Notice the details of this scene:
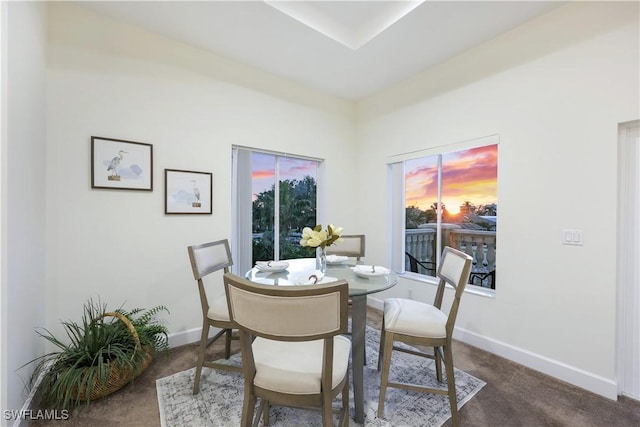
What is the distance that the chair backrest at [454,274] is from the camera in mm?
1590

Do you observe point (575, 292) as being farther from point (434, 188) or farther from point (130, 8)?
point (130, 8)

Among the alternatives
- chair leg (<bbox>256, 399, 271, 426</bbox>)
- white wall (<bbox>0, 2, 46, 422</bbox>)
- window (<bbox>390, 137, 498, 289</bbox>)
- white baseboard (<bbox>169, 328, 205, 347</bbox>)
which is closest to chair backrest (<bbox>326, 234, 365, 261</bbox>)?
window (<bbox>390, 137, 498, 289</bbox>)

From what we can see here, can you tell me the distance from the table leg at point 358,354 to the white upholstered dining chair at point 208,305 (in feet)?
2.54

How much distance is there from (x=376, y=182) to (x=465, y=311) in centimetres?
185

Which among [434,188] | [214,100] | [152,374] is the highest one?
[214,100]

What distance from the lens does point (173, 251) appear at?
2.54 meters

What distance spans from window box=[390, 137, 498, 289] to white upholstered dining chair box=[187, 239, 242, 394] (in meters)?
2.23

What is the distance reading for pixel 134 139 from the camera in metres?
2.35

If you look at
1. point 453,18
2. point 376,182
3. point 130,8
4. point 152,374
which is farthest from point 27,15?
point 376,182

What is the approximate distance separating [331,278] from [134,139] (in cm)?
210

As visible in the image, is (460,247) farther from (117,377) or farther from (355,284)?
(117,377)

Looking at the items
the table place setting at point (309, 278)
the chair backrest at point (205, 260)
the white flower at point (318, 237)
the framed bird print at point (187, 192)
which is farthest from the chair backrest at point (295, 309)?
the framed bird print at point (187, 192)

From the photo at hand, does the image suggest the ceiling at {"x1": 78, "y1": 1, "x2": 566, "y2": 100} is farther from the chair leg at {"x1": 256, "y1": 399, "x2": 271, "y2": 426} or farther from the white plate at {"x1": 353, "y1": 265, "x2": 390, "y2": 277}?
the chair leg at {"x1": 256, "y1": 399, "x2": 271, "y2": 426}

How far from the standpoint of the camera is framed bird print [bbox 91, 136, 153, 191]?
218 centimetres
